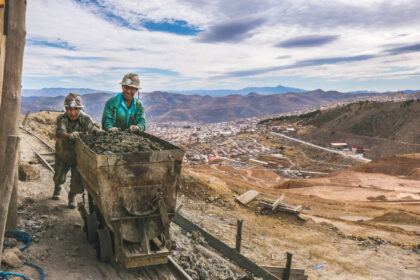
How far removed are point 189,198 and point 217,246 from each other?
21.7 ft

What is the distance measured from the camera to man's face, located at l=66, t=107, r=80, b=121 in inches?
253

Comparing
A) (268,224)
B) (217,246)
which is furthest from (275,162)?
(217,246)

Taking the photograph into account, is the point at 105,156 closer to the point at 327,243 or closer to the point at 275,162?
the point at 327,243

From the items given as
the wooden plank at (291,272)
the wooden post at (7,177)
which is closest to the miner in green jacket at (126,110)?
the wooden post at (7,177)

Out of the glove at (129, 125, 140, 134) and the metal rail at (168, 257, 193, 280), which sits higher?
the glove at (129, 125, 140, 134)

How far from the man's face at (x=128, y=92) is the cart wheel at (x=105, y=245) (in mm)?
2892

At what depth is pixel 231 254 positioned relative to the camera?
7.85m

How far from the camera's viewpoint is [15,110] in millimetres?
4980

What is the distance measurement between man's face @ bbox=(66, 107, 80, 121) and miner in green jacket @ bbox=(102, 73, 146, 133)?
56 centimetres

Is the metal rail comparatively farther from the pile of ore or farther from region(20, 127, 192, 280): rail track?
the pile of ore

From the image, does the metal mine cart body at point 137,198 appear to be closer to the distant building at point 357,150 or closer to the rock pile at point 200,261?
the rock pile at point 200,261

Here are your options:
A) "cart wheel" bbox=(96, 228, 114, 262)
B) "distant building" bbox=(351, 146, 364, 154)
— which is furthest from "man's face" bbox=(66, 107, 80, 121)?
"distant building" bbox=(351, 146, 364, 154)

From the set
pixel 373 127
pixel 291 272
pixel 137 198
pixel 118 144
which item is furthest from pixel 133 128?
pixel 373 127

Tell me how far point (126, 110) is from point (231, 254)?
4625mm
